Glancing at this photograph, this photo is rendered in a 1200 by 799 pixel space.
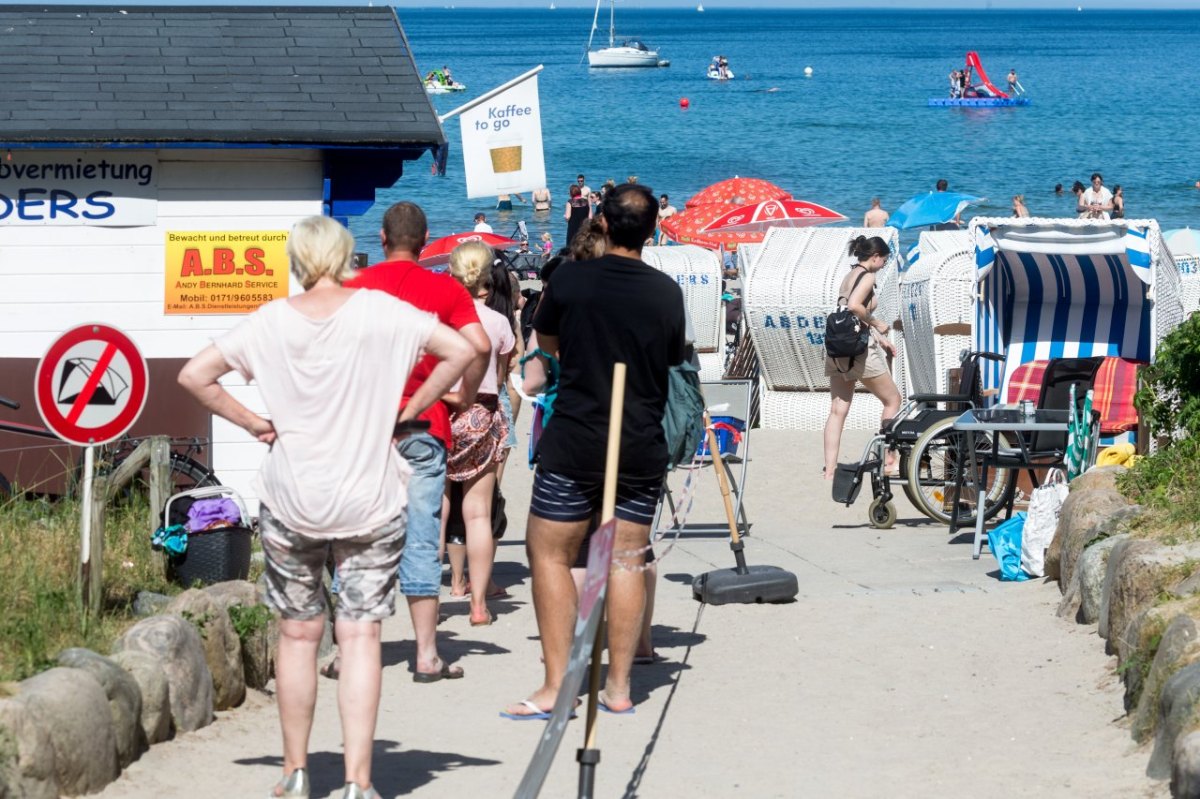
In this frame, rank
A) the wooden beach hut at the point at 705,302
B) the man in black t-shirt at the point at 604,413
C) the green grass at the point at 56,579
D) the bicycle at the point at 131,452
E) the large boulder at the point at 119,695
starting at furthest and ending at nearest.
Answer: the wooden beach hut at the point at 705,302
the bicycle at the point at 131,452
the man in black t-shirt at the point at 604,413
the green grass at the point at 56,579
the large boulder at the point at 119,695

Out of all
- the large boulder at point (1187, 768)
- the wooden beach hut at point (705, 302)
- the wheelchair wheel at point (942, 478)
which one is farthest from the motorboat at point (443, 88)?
the large boulder at point (1187, 768)

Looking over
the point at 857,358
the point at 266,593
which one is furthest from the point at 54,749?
the point at 857,358

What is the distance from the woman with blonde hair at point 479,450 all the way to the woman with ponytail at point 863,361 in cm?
479

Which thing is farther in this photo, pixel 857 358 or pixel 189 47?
pixel 857 358

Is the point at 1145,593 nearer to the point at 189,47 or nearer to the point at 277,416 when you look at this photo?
the point at 277,416

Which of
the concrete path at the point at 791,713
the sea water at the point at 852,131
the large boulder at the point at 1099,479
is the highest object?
the sea water at the point at 852,131

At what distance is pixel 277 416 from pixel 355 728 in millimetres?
857

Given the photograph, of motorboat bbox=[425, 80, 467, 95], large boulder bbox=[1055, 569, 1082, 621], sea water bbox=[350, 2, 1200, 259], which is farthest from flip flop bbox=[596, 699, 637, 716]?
motorboat bbox=[425, 80, 467, 95]

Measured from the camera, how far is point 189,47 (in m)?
9.29

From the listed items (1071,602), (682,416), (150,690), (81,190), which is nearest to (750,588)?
(1071,602)

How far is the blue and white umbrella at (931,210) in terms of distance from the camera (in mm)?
25266

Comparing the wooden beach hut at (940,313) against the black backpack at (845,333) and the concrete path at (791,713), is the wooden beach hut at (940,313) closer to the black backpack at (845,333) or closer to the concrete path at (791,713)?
the black backpack at (845,333)

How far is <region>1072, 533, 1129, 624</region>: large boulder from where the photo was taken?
7.02 meters

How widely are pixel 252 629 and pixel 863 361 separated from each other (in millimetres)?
6684
